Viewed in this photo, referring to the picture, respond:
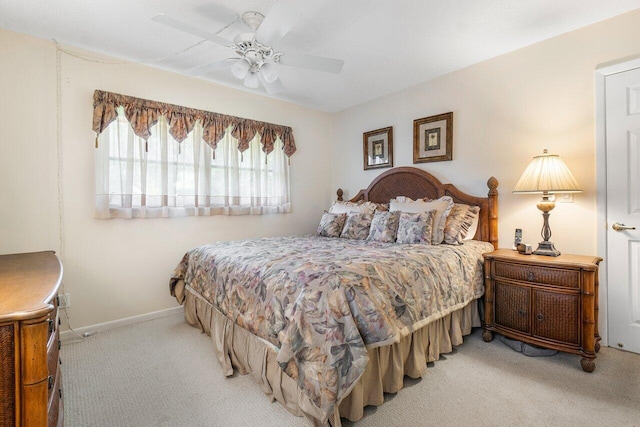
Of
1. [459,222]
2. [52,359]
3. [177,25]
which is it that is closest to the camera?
[52,359]

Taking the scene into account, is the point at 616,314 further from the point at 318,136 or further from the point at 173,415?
the point at 318,136

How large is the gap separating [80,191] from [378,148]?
3.29m

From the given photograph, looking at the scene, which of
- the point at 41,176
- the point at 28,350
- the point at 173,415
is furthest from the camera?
the point at 41,176

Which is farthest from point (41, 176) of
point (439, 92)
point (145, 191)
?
point (439, 92)

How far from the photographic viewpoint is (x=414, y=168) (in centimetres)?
367

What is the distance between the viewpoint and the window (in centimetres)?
296

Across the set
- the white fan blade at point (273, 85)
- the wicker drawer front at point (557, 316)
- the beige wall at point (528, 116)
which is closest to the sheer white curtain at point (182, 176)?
the white fan blade at point (273, 85)

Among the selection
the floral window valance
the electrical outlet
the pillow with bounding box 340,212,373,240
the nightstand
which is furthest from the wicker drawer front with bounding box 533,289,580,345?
the electrical outlet

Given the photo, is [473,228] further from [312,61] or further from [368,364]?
[312,61]

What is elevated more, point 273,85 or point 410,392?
point 273,85

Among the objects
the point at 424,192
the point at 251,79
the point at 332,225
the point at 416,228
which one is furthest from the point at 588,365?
the point at 251,79

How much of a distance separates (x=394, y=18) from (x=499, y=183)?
5.97ft

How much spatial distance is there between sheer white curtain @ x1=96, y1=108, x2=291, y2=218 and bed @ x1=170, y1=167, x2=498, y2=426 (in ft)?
2.40

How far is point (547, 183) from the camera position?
2.41 meters
